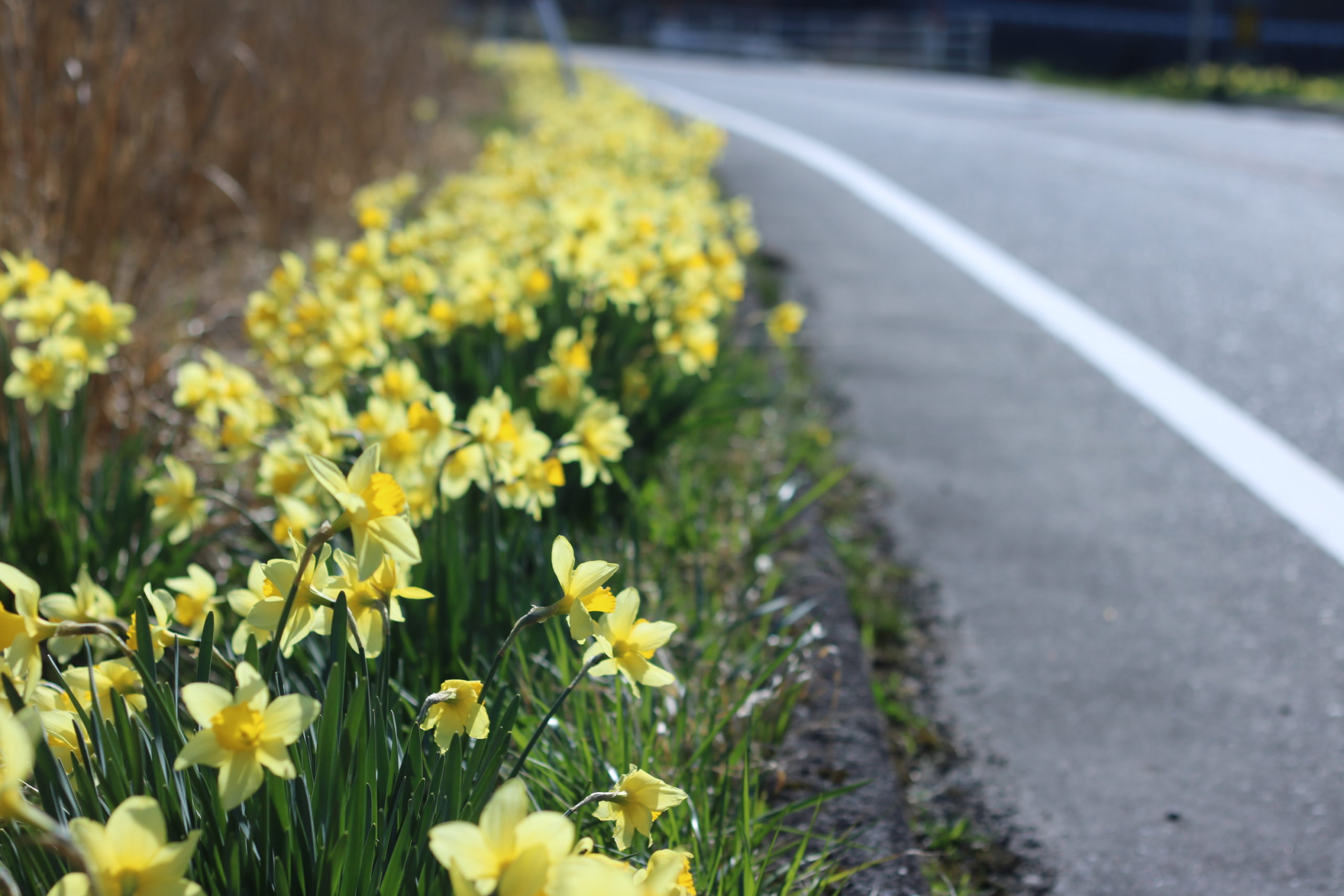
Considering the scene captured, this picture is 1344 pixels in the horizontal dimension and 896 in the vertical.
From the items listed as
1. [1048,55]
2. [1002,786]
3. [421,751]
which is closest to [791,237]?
[1002,786]

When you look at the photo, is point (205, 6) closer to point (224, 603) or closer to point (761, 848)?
point (224, 603)

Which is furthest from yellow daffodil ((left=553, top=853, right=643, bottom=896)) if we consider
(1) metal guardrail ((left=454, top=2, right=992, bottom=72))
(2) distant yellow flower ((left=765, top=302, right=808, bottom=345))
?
(1) metal guardrail ((left=454, top=2, right=992, bottom=72))

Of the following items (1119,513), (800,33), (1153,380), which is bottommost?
(1119,513)

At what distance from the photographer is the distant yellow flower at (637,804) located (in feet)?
3.53

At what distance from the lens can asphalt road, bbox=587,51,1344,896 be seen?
5.57ft

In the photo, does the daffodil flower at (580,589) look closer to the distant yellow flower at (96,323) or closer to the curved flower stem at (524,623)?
the curved flower stem at (524,623)

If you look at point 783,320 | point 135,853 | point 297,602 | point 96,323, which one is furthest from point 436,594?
point 783,320

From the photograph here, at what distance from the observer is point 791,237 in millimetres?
5883

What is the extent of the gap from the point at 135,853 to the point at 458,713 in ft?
1.16

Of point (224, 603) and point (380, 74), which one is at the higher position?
point (380, 74)

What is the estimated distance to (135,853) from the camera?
2.66ft

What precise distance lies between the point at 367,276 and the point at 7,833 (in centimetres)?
185

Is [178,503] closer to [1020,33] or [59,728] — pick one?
[59,728]

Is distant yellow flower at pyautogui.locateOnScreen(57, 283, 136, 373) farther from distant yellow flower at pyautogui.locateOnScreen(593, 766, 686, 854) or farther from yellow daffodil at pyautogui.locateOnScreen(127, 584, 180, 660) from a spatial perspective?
distant yellow flower at pyautogui.locateOnScreen(593, 766, 686, 854)
